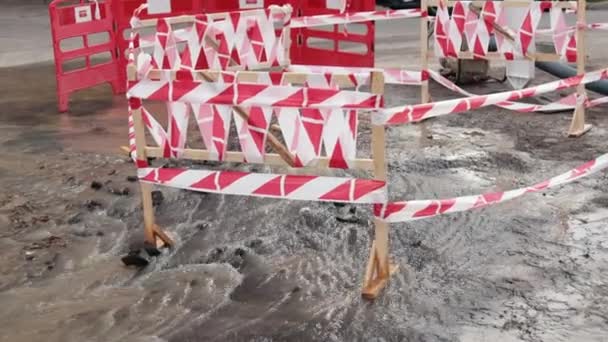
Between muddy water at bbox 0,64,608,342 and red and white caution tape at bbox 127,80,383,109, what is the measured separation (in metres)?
1.11

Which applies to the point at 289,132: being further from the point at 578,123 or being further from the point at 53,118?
the point at 53,118

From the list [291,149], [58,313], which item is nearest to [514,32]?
[291,149]

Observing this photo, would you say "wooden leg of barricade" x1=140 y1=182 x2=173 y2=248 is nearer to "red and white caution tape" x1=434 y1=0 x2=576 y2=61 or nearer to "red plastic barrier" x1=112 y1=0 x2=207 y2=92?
"red and white caution tape" x1=434 y1=0 x2=576 y2=61

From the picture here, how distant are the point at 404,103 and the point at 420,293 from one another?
554 cm

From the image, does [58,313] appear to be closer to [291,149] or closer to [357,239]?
[291,149]

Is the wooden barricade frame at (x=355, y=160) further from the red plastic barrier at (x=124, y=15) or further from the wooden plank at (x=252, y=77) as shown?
the red plastic barrier at (x=124, y=15)

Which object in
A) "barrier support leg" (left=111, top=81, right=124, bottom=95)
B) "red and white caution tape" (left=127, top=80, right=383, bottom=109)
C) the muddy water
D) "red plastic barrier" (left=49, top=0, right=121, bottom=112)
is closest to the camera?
the muddy water

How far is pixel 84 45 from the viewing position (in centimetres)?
1080

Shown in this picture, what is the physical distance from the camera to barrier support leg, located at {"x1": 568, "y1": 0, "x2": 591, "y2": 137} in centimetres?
790

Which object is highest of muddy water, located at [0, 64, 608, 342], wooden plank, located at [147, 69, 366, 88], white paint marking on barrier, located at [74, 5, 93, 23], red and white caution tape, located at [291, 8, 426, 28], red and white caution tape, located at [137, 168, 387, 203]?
white paint marking on barrier, located at [74, 5, 93, 23]

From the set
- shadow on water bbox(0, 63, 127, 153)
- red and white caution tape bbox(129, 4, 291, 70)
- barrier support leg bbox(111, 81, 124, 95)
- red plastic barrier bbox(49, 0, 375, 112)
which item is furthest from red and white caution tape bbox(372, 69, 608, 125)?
barrier support leg bbox(111, 81, 124, 95)

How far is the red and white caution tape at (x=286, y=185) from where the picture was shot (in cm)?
454

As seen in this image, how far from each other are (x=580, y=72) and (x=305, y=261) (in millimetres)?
4373

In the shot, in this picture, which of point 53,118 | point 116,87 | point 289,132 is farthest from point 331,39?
point 289,132
